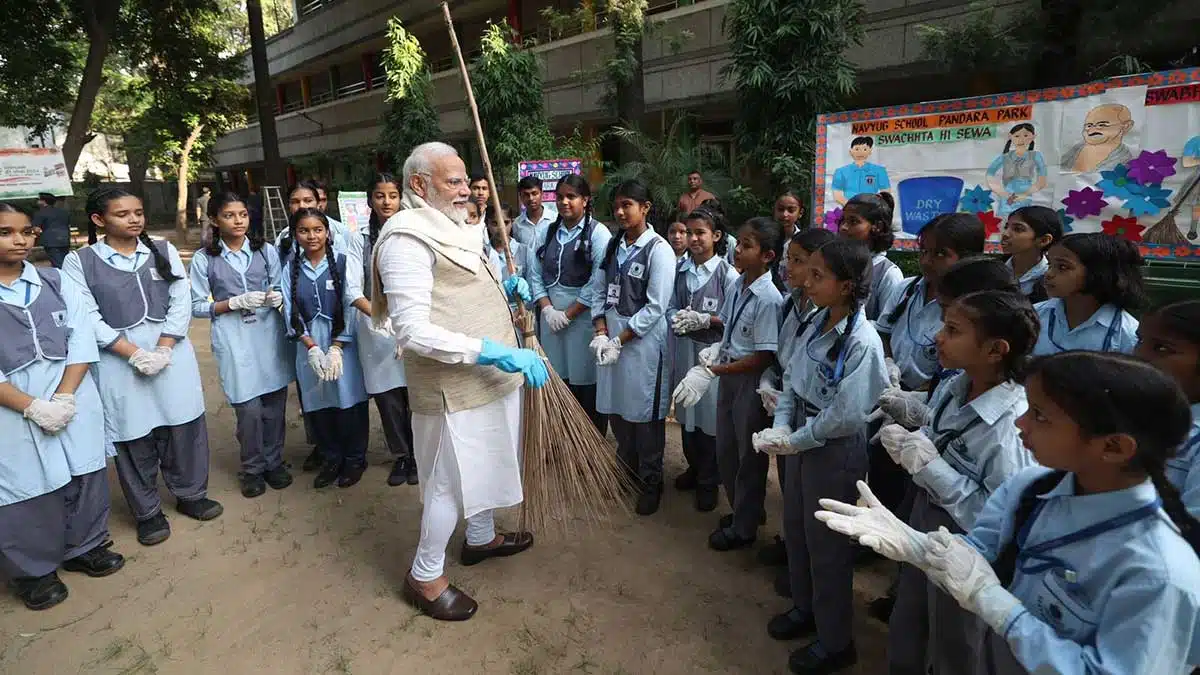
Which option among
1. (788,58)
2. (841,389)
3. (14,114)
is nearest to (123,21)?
(14,114)

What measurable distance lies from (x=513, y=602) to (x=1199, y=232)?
4351 mm

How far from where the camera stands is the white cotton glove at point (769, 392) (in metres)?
2.31

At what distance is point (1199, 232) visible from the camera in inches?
147

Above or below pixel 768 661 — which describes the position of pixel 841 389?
above

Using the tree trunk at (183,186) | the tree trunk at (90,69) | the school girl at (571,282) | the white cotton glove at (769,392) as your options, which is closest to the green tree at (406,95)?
the tree trunk at (90,69)

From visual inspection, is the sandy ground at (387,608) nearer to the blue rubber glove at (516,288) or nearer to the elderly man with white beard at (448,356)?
the elderly man with white beard at (448,356)

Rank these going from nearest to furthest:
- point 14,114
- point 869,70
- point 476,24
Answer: point 869,70
point 14,114
point 476,24

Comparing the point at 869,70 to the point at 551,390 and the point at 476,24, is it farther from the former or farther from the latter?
the point at 476,24

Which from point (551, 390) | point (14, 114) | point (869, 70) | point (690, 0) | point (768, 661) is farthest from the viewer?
point (14, 114)

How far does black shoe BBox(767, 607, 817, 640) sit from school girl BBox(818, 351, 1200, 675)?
1.12m

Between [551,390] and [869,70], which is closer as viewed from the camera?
[551,390]

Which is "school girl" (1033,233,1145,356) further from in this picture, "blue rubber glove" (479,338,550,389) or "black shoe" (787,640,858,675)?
"blue rubber glove" (479,338,550,389)

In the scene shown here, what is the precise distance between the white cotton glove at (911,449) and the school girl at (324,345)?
106 inches

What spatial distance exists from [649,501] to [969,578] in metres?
2.11
